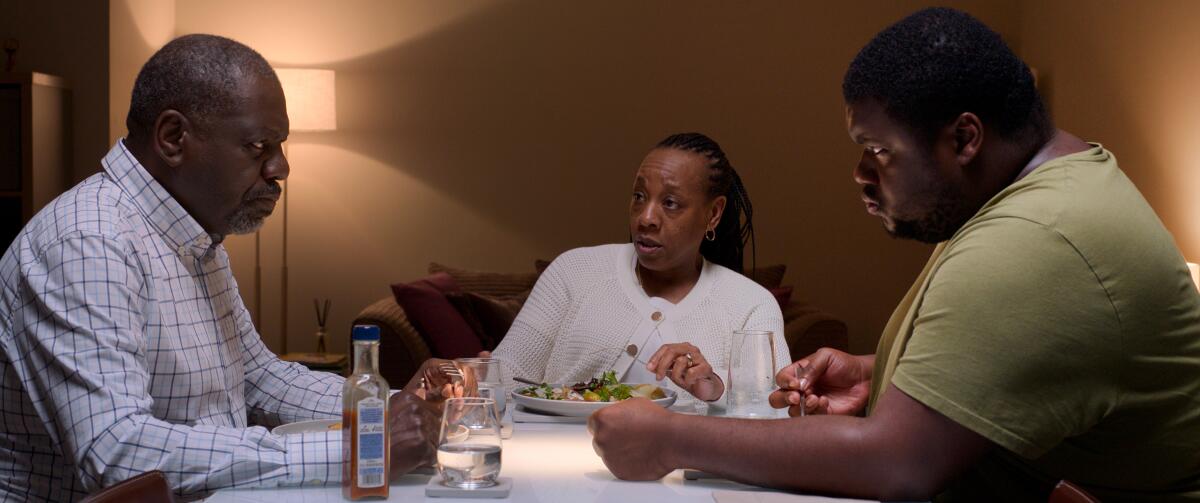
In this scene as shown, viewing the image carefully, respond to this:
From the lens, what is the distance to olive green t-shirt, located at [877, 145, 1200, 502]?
1.25 m

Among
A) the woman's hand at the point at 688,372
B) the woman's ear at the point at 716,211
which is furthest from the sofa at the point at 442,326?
the woman's hand at the point at 688,372

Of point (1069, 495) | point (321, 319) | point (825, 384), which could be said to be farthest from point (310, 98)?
point (1069, 495)

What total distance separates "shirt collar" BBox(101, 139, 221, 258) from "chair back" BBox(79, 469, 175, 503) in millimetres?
561

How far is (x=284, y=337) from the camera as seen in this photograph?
6047 mm

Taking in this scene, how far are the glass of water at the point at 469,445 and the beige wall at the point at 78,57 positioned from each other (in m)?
4.46

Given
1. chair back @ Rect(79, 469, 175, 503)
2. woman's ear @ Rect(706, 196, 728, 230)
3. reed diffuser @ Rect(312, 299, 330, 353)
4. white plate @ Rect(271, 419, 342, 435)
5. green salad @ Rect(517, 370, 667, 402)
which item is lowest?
reed diffuser @ Rect(312, 299, 330, 353)

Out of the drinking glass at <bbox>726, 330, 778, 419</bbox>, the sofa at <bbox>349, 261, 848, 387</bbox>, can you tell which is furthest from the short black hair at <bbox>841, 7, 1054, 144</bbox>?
the sofa at <bbox>349, 261, 848, 387</bbox>

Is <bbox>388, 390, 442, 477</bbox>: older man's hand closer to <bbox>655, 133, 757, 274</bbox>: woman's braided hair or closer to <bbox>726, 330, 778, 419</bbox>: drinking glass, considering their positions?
<bbox>726, 330, 778, 419</bbox>: drinking glass

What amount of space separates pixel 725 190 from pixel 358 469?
166cm

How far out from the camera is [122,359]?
4.61 feet

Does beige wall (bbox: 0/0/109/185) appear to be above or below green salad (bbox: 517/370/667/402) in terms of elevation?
above

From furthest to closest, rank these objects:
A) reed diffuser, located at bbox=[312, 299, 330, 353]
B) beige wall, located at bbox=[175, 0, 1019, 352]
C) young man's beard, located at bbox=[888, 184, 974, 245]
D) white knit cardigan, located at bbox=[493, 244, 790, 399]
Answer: beige wall, located at bbox=[175, 0, 1019, 352] < reed diffuser, located at bbox=[312, 299, 330, 353] < white knit cardigan, located at bbox=[493, 244, 790, 399] < young man's beard, located at bbox=[888, 184, 974, 245]

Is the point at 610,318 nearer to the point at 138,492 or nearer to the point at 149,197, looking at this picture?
the point at 149,197

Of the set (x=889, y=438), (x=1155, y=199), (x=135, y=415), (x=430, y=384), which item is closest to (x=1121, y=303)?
(x=889, y=438)
